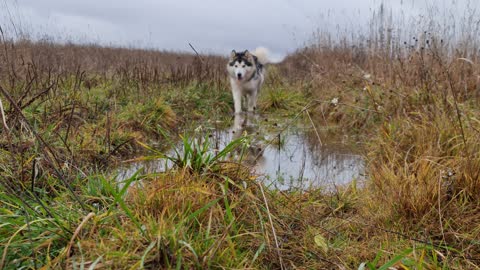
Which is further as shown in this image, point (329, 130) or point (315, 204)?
point (329, 130)

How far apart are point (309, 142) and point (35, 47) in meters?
5.60

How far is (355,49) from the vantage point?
786 centimetres

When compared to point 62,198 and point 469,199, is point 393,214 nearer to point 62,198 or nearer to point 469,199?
point 469,199

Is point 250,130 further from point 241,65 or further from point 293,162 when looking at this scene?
point 241,65

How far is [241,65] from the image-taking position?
22.9 ft

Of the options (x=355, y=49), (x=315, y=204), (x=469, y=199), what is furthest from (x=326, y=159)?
(x=355, y=49)

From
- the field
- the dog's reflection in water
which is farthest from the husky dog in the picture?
the field

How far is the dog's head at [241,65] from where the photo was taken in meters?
6.75

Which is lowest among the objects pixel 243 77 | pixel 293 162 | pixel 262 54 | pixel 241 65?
pixel 293 162

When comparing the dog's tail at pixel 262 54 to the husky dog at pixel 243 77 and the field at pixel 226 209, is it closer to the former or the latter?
the husky dog at pixel 243 77

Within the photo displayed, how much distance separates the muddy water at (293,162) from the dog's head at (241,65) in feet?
6.60

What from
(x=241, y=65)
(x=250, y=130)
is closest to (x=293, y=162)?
(x=250, y=130)

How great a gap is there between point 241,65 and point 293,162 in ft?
12.8

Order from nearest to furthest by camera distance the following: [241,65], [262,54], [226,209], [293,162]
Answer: [226,209] < [293,162] < [241,65] < [262,54]
